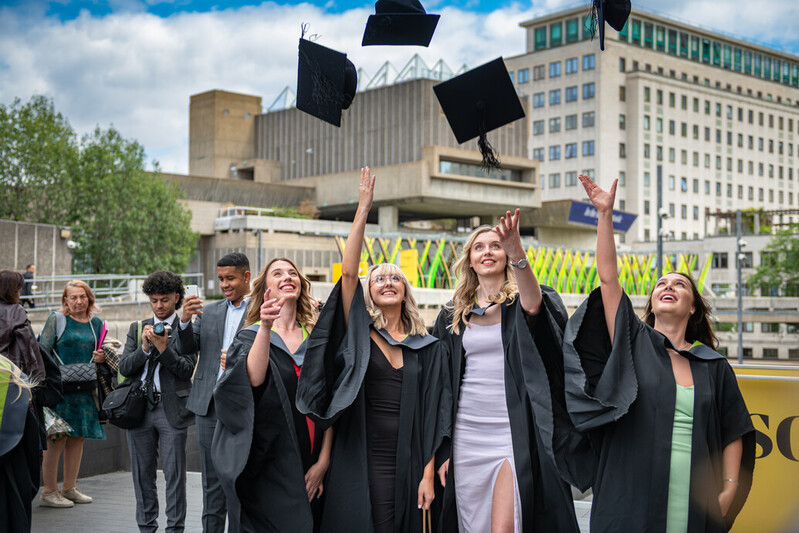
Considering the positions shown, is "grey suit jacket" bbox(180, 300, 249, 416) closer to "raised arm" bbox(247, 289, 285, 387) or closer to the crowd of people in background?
the crowd of people in background

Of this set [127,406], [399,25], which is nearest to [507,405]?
[399,25]

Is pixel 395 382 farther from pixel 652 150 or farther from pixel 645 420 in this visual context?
pixel 652 150

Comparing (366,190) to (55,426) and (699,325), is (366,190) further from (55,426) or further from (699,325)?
(55,426)

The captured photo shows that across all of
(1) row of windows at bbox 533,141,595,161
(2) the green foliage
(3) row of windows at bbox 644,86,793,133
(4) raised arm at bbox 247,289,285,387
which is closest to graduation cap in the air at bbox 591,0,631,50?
(4) raised arm at bbox 247,289,285,387

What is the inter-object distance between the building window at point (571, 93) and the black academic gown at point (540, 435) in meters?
95.6

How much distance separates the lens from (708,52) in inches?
4156

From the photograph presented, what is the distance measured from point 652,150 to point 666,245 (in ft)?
47.2

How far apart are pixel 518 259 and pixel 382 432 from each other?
3.83 ft

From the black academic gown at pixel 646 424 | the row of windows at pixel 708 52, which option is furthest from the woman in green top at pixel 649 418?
the row of windows at pixel 708 52

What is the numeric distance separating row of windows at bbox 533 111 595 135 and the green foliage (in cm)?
5683

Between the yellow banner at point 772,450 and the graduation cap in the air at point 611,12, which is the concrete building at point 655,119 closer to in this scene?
the yellow banner at point 772,450

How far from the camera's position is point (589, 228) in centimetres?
7475

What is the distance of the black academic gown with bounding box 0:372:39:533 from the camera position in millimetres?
3619

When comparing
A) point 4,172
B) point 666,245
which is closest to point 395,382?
point 4,172
